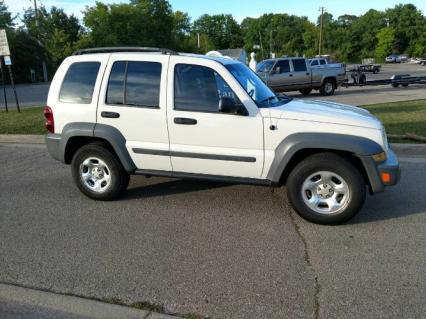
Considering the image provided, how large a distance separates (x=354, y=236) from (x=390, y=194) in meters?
1.60

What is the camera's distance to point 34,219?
507cm

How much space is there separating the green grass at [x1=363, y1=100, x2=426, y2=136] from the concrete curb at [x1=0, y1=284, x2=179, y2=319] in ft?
25.7

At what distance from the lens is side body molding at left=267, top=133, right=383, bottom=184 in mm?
4461

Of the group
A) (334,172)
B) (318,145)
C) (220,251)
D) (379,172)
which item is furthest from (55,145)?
(379,172)

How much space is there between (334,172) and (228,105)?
1.34 metres

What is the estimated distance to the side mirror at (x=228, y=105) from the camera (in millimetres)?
4625

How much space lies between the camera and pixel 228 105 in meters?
4.63

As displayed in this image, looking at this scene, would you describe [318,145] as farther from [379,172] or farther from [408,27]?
[408,27]

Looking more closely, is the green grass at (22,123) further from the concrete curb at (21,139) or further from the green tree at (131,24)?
the green tree at (131,24)

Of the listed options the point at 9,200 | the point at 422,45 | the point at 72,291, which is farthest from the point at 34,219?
the point at 422,45

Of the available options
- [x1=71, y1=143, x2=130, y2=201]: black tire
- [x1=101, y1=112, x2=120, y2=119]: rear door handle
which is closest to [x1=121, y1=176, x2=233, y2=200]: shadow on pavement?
[x1=71, y1=143, x2=130, y2=201]: black tire

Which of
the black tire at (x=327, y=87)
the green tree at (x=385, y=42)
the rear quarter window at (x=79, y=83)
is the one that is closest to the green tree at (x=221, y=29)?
the green tree at (x=385, y=42)

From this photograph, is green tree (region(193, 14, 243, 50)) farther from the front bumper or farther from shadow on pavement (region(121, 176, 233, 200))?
the front bumper

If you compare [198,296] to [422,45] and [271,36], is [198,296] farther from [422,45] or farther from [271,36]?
[271,36]
